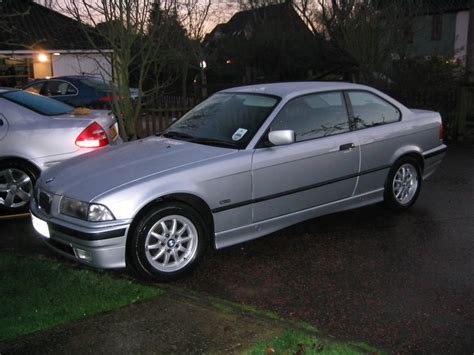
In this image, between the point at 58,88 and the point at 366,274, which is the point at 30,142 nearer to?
the point at 366,274

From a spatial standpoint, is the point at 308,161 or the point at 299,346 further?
the point at 308,161

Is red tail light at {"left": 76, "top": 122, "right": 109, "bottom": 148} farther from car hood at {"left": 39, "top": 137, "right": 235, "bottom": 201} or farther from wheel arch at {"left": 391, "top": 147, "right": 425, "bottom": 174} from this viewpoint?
wheel arch at {"left": 391, "top": 147, "right": 425, "bottom": 174}

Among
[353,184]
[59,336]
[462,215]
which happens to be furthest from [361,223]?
[59,336]

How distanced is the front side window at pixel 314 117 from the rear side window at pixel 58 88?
32.2 feet

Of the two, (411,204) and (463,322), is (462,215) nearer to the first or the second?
(411,204)

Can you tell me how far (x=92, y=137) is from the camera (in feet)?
21.1

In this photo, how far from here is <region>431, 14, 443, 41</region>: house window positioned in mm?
35875

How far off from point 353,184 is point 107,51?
5.75 meters

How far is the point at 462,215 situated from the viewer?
616cm

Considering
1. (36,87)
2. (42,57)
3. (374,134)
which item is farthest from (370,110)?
(42,57)

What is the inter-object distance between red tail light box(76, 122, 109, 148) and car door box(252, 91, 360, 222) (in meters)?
2.47

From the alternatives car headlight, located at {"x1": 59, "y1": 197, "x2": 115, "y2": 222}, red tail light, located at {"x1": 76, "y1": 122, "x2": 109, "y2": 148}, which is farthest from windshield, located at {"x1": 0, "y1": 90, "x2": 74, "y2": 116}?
car headlight, located at {"x1": 59, "y1": 197, "x2": 115, "y2": 222}

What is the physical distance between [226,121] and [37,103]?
289 cm

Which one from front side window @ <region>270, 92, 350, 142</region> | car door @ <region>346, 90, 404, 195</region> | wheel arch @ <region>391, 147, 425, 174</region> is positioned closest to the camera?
front side window @ <region>270, 92, 350, 142</region>
